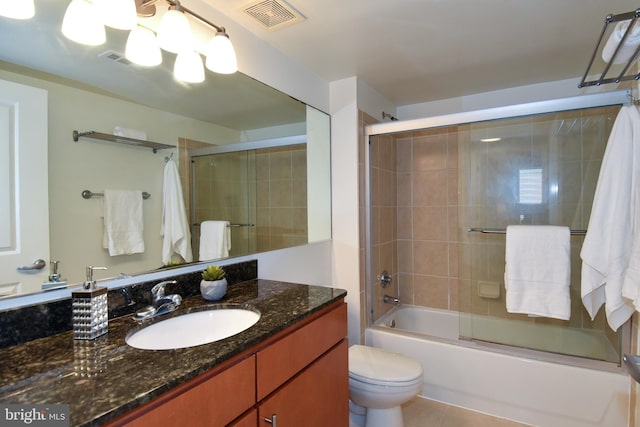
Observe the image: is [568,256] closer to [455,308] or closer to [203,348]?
[455,308]

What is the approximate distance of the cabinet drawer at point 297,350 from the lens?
3.12 ft

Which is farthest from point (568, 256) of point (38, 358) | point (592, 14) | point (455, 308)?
point (38, 358)

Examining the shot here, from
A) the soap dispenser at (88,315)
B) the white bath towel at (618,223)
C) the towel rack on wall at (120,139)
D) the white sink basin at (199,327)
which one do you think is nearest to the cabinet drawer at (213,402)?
the white sink basin at (199,327)

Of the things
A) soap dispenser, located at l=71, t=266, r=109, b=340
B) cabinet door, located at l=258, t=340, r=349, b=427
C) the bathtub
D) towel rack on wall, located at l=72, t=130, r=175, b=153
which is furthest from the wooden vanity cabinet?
the bathtub

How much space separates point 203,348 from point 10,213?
0.68 meters

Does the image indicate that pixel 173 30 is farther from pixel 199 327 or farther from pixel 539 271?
pixel 539 271

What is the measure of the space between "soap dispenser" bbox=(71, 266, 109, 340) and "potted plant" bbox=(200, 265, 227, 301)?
1.21 feet

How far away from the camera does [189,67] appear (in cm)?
141

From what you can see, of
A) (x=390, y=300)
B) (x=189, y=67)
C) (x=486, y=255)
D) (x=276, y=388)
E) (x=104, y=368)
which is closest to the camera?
(x=104, y=368)

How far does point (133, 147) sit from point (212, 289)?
2.04 ft

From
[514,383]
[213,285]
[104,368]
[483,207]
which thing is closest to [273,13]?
[213,285]

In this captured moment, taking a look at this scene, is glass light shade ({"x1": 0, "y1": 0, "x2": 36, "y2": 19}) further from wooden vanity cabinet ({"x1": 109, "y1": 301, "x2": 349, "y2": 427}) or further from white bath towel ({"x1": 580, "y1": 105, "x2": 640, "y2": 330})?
white bath towel ({"x1": 580, "y1": 105, "x2": 640, "y2": 330})

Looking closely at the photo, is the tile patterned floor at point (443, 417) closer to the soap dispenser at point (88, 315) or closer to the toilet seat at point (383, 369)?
the toilet seat at point (383, 369)

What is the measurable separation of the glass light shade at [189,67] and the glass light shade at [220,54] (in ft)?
0.27
